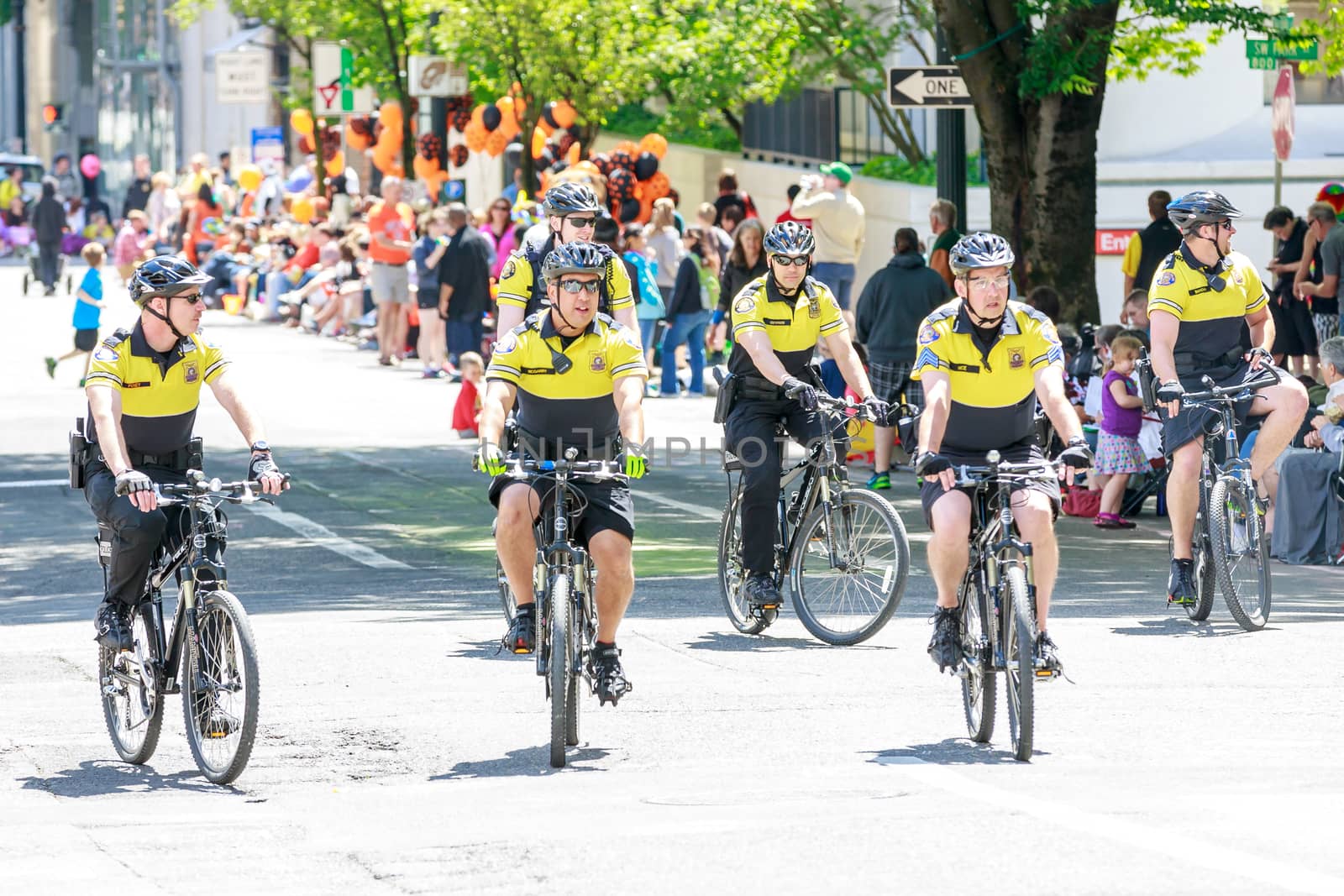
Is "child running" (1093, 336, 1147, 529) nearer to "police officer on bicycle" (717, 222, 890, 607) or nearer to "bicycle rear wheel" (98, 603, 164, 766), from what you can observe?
"police officer on bicycle" (717, 222, 890, 607)

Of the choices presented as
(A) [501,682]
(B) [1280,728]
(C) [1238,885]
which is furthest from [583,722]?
(C) [1238,885]

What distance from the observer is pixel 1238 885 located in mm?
6582

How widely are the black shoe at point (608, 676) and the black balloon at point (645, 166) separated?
74.2 ft

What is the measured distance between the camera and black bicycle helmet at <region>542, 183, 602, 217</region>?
11430 millimetres

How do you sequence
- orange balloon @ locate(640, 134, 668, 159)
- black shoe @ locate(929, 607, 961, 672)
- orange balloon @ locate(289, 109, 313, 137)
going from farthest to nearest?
orange balloon @ locate(289, 109, 313, 137), orange balloon @ locate(640, 134, 668, 159), black shoe @ locate(929, 607, 961, 672)

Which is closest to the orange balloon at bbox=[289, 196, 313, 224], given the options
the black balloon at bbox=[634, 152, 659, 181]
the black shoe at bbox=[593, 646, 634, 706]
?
the black balloon at bbox=[634, 152, 659, 181]

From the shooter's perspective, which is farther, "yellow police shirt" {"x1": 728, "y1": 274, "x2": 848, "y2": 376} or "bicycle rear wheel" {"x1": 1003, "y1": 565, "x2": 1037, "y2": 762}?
"yellow police shirt" {"x1": 728, "y1": 274, "x2": 848, "y2": 376}

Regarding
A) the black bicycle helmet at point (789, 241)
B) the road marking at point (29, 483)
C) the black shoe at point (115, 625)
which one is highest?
the black bicycle helmet at point (789, 241)

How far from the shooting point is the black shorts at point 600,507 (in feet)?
29.3

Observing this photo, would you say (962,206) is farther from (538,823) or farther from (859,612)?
(538,823)

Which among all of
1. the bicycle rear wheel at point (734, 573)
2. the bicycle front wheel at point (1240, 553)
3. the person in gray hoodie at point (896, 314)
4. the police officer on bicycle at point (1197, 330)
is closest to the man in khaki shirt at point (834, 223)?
the person in gray hoodie at point (896, 314)

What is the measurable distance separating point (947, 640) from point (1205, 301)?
146 inches

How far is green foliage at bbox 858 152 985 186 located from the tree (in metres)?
9.04

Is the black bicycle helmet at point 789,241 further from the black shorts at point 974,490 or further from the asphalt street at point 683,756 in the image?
the black shorts at point 974,490
